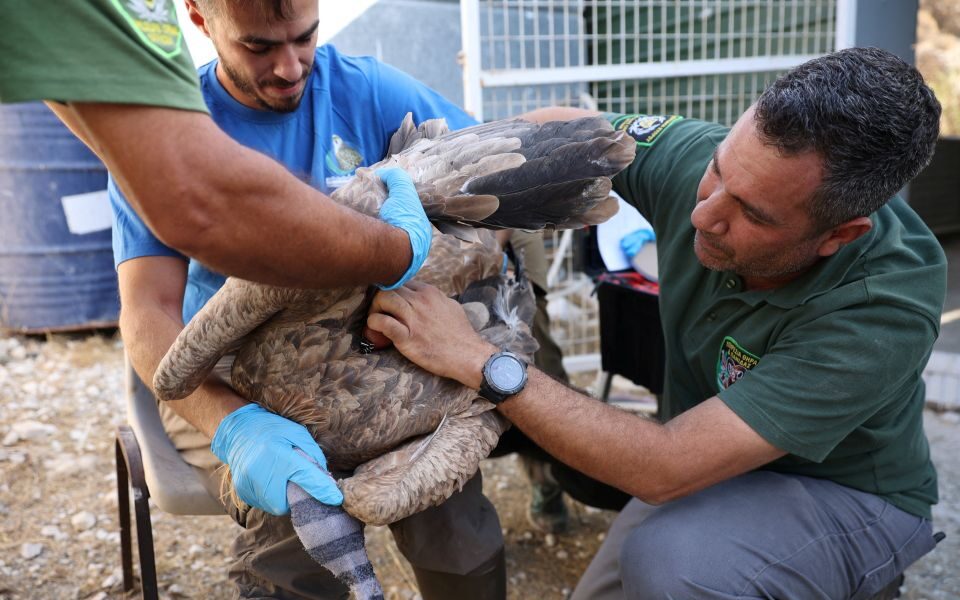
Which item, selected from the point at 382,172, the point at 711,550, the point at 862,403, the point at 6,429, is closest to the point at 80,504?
the point at 6,429

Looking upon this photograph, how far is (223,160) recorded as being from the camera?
1270 millimetres

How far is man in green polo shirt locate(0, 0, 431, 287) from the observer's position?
3.90ft

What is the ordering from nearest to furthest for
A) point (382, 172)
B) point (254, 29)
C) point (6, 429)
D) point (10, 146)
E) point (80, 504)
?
point (382, 172) < point (254, 29) < point (80, 504) < point (6, 429) < point (10, 146)

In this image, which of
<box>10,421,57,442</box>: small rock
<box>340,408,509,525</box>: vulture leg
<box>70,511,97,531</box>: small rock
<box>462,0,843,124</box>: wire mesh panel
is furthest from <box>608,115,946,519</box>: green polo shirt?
<box>10,421,57,442</box>: small rock

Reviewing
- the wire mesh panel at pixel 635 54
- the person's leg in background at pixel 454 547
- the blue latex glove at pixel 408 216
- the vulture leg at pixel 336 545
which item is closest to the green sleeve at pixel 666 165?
the blue latex glove at pixel 408 216

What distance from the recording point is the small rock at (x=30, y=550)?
321cm

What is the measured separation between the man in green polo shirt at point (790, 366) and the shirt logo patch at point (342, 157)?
0.73 meters

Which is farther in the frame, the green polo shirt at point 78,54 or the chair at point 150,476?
the chair at point 150,476

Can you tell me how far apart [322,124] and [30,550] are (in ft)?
7.45

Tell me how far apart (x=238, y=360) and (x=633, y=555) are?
1.21 meters

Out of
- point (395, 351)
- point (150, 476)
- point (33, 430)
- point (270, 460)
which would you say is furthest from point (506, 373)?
point (33, 430)

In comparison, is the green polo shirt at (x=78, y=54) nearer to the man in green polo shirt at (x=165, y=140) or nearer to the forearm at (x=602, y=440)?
the man in green polo shirt at (x=165, y=140)

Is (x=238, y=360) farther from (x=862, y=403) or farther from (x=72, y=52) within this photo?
(x=862, y=403)

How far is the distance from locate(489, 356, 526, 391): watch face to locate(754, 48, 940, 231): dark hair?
2.77 feet
